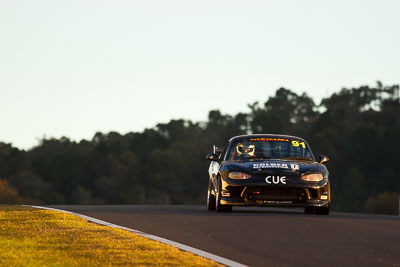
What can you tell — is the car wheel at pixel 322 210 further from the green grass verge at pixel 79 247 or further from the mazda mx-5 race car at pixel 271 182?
the green grass verge at pixel 79 247

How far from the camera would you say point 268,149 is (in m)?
19.3

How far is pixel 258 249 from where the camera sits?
11891mm

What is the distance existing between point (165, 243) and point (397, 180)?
121 metres

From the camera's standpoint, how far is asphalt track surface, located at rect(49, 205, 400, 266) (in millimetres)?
11117

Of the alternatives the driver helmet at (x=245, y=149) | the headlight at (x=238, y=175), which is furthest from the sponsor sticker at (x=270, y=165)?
the driver helmet at (x=245, y=149)

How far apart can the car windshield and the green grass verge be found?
15.8ft

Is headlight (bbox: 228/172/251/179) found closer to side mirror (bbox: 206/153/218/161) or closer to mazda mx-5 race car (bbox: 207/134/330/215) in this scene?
mazda mx-5 race car (bbox: 207/134/330/215)

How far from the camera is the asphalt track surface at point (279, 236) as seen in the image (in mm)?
11117

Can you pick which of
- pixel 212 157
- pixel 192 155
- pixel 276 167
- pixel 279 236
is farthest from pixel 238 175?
pixel 192 155

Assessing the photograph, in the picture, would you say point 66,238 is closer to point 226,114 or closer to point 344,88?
point 344,88

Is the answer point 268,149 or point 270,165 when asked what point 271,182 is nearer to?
point 270,165

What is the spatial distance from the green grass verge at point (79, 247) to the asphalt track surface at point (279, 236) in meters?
0.59

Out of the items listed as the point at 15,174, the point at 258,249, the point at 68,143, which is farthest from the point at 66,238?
the point at 68,143

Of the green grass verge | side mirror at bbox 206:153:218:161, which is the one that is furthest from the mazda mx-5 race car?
the green grass verge
